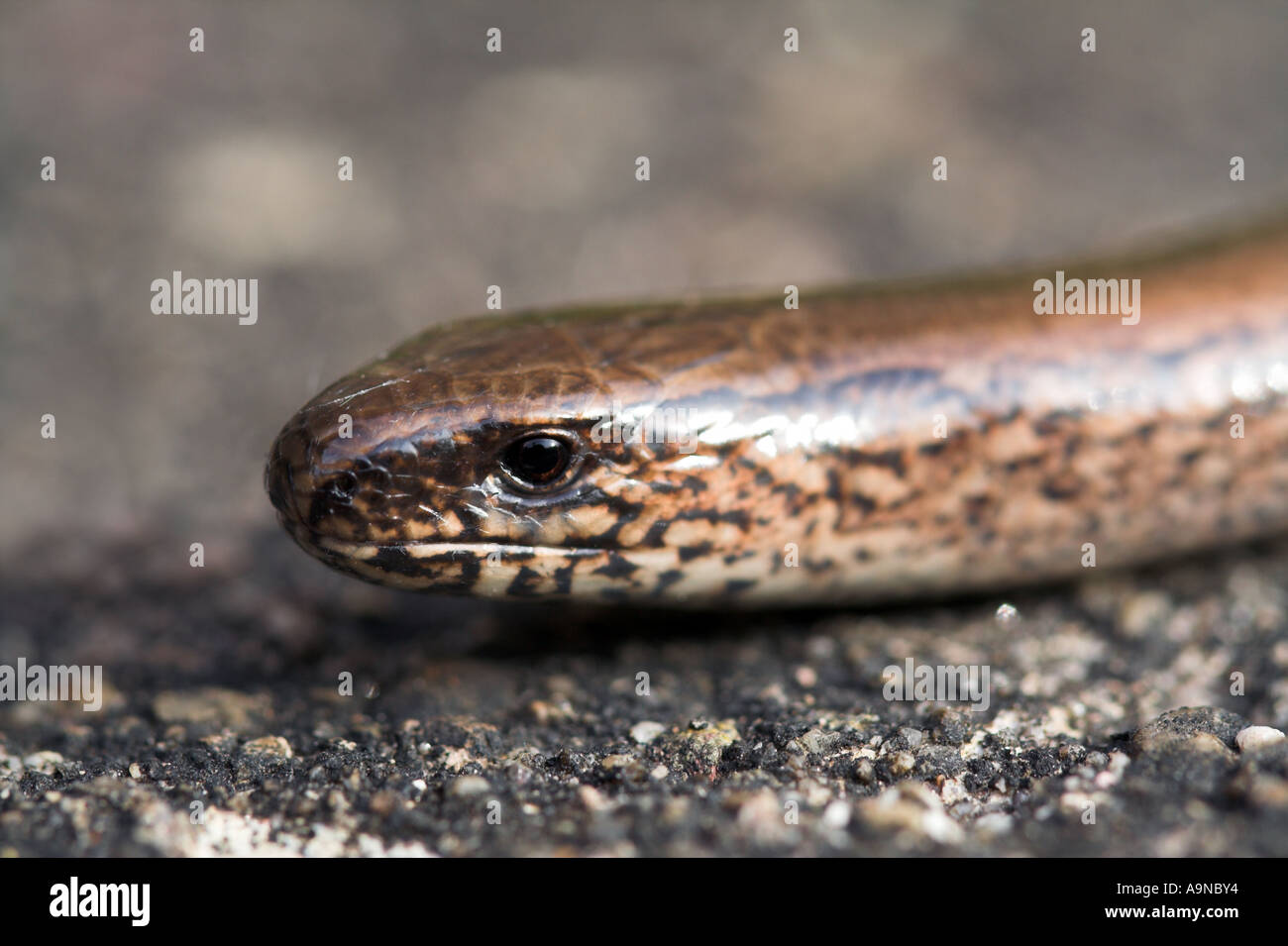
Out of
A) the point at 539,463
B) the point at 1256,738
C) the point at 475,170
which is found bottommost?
the point at 1256,738

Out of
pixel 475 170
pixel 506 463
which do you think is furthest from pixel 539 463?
pixel 475 170

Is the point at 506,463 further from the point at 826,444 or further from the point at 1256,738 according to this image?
the point at 1256,738

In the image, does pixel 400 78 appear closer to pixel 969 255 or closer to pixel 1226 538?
pixel 969 255

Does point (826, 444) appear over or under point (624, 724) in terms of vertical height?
over

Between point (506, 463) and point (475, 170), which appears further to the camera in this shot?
point (475, 170)

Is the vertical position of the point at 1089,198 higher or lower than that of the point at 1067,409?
higher
